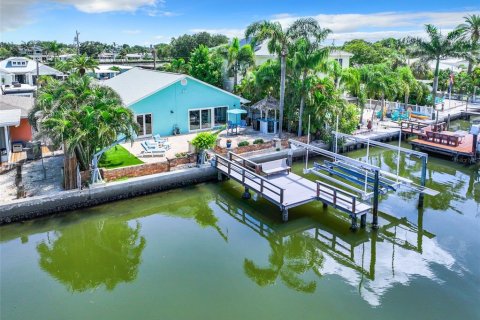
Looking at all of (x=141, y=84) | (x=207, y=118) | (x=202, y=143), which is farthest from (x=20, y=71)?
(x=202, y=143)

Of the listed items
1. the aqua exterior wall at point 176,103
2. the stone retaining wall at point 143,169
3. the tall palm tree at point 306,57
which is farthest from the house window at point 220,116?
the stone retaining wall at point 143,169

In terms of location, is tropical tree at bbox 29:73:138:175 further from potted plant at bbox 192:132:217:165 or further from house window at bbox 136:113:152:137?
house window at bbox 136:113:152:137

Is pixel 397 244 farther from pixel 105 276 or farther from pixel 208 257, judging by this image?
pixel 105 276

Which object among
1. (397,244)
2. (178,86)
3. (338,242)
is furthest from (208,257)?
(178,86)

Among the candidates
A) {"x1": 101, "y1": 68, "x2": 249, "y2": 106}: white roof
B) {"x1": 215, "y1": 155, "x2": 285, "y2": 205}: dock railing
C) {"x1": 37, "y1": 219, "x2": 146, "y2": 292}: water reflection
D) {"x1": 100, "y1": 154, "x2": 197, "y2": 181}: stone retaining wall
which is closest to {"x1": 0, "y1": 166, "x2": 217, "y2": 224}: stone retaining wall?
{"x1": 100, "y1": 154, "x2": 197, "y2": 181}: stone retaining wall

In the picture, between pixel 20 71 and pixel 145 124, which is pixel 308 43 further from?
pixel 20 71

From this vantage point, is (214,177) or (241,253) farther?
(214,177)

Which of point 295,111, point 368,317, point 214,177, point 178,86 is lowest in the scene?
point 368,317
